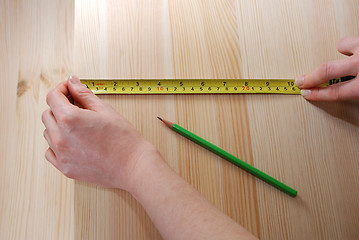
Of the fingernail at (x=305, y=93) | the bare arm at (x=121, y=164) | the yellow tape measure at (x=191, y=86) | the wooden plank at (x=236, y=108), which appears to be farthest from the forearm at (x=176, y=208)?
the fingernail at (x=305, y=93)

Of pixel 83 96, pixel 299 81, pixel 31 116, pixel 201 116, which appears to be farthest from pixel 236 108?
pixel 31 116

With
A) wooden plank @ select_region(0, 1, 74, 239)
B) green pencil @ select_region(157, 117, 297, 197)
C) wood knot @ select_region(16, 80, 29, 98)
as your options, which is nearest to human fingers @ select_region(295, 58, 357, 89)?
green pencil @ select_region(157, 117, 297, 197)

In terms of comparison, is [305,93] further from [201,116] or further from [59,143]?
[59,143]

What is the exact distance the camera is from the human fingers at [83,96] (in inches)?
24.1

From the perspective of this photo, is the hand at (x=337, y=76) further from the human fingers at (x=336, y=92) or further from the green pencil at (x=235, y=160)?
the green pencil at (x=235, y=160)

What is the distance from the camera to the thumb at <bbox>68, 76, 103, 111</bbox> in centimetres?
61

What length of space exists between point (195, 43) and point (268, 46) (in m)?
0.29

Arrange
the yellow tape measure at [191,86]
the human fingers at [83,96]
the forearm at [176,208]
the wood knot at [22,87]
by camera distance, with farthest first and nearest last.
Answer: the wood knot at [22,87] < the yellow tape measure at [191,86] < the human fingers at [83,96] < the forearm at [176,208]

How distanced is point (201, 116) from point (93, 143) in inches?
14.3

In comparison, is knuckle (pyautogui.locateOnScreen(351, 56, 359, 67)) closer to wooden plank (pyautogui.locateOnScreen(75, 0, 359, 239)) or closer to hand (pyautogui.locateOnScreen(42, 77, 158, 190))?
wooden plank (pyautogui.locateOnScreen(75, 0, 359, 239))

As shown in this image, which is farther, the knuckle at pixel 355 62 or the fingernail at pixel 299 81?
the fingernail at pixel 299 81

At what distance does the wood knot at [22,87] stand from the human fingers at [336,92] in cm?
106

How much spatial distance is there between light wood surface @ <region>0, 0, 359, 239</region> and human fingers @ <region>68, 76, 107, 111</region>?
0.34ft

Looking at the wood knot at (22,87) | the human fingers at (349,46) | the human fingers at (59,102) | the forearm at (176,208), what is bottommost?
the forearm at (176,208)
